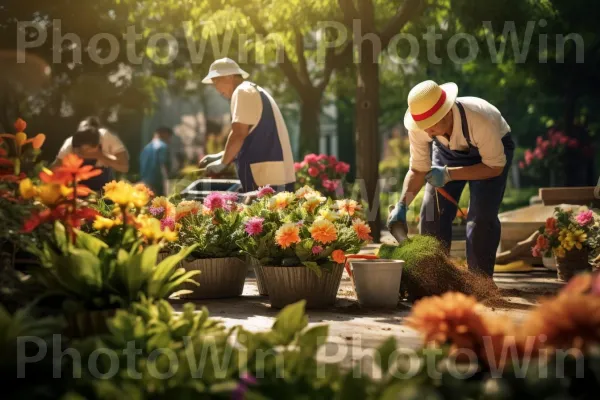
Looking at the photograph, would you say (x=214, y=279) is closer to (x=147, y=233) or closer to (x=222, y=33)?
(x=147, y=233)

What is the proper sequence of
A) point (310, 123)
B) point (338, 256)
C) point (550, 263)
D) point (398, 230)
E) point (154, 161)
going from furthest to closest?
point (310, 123) < point (154, 161) < point (550, 263) < point (398, 230) < point (338, 256)

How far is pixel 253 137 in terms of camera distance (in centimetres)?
863

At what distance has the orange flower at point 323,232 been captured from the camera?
242 inches

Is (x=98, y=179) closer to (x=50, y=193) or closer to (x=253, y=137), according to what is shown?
(x=253, y=137)

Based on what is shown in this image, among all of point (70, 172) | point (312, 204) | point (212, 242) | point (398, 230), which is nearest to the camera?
point (70, 172)

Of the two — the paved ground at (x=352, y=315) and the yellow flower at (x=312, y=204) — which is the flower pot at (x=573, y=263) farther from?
the yellow flower at (x=312, y=204)

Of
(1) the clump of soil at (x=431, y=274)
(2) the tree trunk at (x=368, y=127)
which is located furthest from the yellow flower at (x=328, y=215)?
(2) the tree trunk at (x=368, y=127)

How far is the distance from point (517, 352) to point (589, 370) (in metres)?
0.28

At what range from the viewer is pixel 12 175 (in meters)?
4.50

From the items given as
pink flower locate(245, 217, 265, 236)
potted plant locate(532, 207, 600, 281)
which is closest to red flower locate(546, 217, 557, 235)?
potted plant locate(532, 207, 600, 281)

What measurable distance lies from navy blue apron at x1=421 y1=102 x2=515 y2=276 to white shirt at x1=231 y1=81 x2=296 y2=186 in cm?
163

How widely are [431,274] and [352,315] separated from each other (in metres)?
0.77

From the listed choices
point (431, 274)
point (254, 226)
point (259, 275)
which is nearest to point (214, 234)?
point (259, 275)

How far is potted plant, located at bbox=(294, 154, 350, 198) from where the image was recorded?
14.4 m
